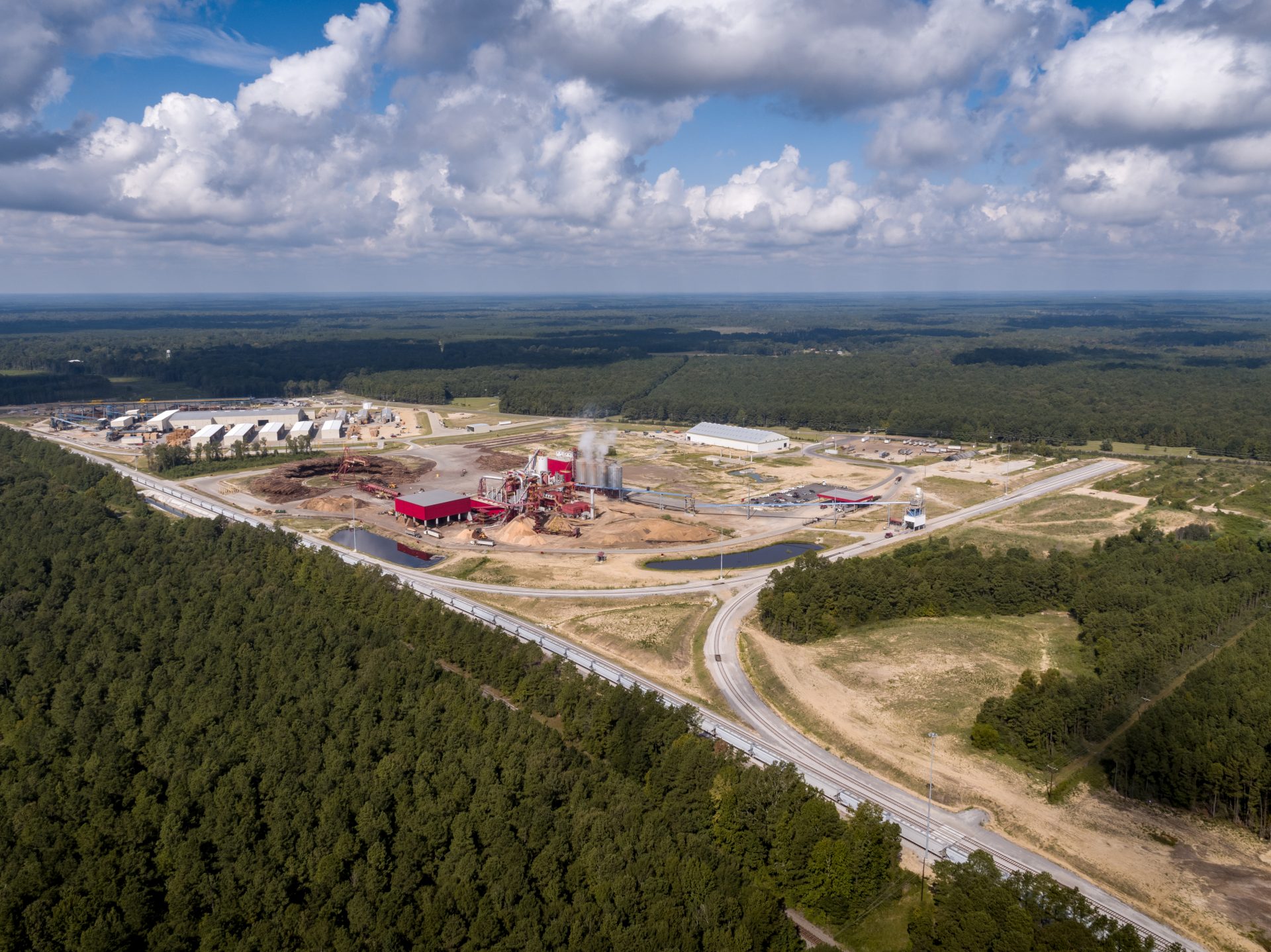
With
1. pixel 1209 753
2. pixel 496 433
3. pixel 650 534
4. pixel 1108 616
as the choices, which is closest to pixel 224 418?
pixel 496 433

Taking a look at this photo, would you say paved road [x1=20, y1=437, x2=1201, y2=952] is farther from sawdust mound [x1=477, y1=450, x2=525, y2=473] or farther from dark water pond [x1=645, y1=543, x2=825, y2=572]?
sawdust mound [x1=477, y1=450, x2=525, y2=473]

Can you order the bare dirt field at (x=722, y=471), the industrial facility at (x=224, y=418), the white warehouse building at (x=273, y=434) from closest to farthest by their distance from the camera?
the bare dirt field at (x=722, y=471), the white warehouse building at (x=273, y=434), the industrial facility at (x=224, y=418)

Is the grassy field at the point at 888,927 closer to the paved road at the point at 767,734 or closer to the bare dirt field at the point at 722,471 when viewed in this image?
the paved road at the point at 767,734

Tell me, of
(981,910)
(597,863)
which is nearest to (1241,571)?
(981,910)

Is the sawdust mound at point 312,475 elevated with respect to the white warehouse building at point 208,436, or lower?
lower

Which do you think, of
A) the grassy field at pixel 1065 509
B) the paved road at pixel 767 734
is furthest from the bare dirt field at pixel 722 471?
the paved road at pixel 767 734

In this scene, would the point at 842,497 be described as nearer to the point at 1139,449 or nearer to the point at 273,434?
the point at 1139,449

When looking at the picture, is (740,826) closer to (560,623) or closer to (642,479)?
(560,623)
